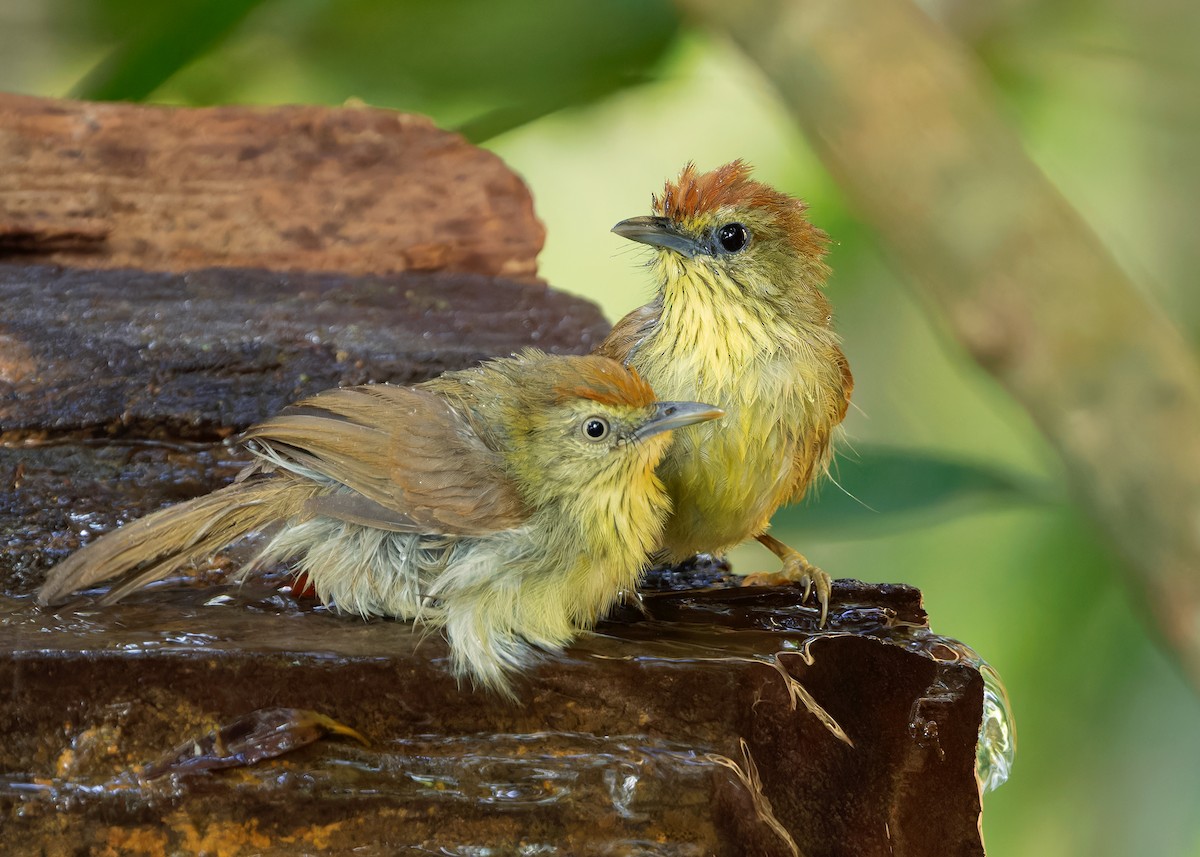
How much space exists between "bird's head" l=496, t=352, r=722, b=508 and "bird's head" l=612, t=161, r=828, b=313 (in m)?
0.45

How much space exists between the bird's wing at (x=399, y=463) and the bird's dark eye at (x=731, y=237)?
0.79m

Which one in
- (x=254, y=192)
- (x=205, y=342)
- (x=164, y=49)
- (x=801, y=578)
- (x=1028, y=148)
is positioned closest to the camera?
(x=801, y=578)

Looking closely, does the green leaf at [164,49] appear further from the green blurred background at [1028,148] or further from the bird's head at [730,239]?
the bird's head at [730,239]

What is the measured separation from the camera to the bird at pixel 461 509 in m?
2.47

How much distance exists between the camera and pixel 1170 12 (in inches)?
206

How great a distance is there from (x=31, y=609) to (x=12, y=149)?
1.69m

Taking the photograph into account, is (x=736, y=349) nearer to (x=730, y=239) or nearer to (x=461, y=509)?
(x=730, y=239)

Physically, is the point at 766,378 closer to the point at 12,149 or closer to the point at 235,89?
the point at 12,149

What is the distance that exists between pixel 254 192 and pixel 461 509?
1846 mm

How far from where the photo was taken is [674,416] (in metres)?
2.52

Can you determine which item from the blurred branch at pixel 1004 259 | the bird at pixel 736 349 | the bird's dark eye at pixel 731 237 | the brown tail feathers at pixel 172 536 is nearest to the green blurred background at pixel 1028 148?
the blurred branch at pixel 1004 259

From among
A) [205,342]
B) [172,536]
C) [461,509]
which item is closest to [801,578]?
[461,509]

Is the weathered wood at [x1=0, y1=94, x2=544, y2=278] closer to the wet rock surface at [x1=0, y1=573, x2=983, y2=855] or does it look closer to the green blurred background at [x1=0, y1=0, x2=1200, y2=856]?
the green blurred background at [x1=0, y1=0, x2=1200, y2=856]

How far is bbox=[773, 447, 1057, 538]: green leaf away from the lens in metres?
4.14
